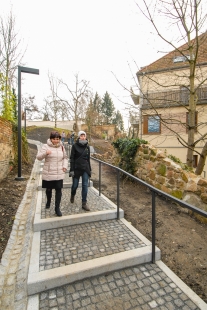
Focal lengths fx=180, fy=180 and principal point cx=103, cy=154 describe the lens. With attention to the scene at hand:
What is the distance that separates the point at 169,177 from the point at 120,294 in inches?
138

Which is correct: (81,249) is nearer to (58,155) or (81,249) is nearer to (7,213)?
(58,155)

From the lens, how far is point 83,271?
1979 millimetres

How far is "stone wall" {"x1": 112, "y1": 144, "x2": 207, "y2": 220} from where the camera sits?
4.23 meters

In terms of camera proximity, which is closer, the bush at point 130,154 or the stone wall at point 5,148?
the stone wall at point 5,148

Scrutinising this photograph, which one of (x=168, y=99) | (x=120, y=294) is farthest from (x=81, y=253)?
(x=168, y=99)

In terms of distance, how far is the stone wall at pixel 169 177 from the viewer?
4.23 meters

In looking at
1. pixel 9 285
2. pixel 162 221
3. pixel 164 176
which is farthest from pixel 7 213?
pixel 164 176

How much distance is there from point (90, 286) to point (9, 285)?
85 cm

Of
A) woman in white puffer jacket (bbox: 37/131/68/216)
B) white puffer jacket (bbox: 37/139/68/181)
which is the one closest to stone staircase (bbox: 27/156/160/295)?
woman in white puffer jacket (bbox: 37/131/68/216)

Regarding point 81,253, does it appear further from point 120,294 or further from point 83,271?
point 120,294

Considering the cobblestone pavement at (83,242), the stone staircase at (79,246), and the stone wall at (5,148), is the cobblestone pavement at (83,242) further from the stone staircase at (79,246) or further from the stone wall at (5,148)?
the stone wall at (5,148)

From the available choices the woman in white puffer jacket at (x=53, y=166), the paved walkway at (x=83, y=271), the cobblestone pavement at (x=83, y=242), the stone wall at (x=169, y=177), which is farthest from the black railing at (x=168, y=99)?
the paved walkway at (x=83, y=271)

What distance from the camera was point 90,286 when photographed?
6.25 ft

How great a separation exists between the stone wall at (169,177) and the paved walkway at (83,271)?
2127 mm
